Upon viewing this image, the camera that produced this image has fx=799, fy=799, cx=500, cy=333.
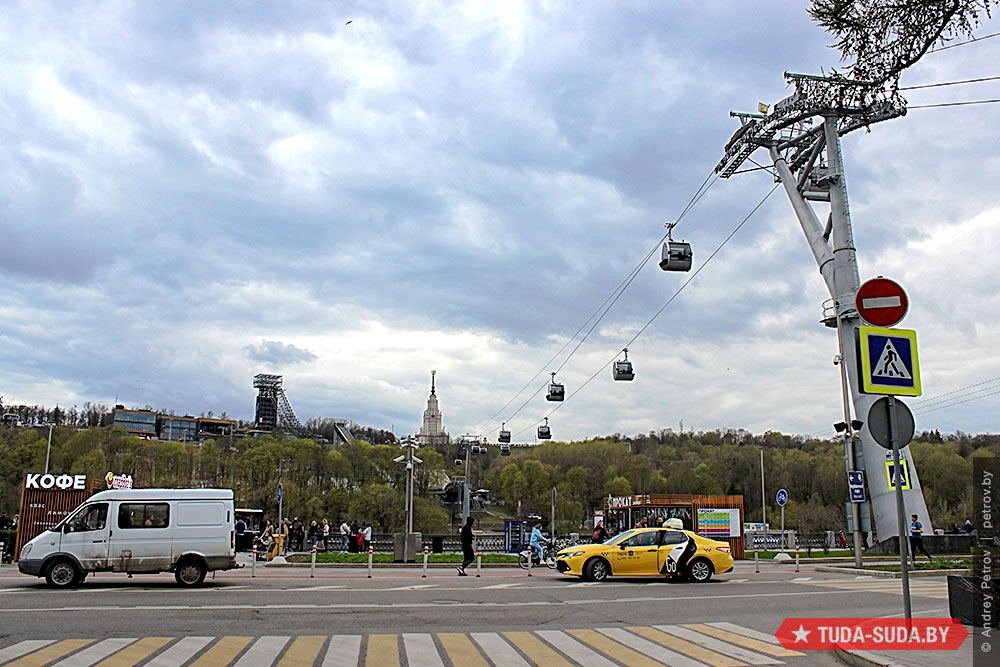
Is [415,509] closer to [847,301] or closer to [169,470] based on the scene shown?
[169,470]

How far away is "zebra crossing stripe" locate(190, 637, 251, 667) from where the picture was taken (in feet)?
32.0

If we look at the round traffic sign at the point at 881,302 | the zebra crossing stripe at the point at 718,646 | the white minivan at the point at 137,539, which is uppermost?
the round traffic sign at the point at 881,302

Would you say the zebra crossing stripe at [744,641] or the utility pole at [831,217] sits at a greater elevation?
the utility pole at [831,217]

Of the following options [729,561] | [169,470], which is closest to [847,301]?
[729,561]

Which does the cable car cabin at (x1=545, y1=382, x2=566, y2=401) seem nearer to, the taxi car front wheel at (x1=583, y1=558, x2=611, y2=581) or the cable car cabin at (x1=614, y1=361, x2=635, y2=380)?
the cable car cabin at (x1=614, y1=361, x2=635, y2=380)

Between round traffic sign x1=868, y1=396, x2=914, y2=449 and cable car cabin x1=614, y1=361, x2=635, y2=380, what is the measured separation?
2221 centimetres

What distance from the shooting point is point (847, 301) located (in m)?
34.5

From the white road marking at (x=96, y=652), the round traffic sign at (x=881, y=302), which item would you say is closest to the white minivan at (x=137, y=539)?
the white road marking at (x=96, y=652)

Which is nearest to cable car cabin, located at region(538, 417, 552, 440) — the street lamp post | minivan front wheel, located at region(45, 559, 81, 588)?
the street lamp post

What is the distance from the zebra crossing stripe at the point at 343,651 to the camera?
997 centimetres

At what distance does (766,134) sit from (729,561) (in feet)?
75.9

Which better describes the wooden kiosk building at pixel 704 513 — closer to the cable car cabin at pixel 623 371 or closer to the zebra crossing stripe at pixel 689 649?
the cable car cabin at pixel 623 371

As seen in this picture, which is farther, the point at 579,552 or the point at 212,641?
the point at 579,552

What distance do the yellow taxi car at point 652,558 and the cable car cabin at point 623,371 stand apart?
10538mm
